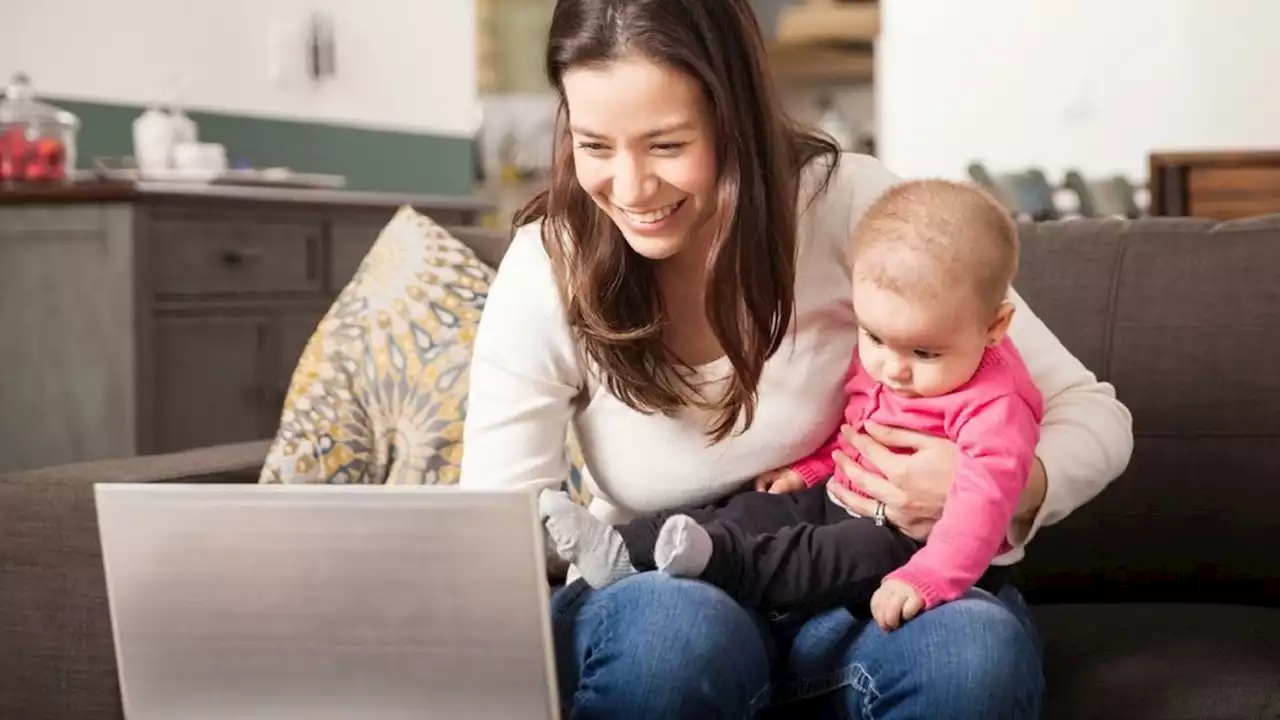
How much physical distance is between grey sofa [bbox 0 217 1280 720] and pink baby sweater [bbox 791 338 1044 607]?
296mm

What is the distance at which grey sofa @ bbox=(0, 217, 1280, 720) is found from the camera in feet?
5.14

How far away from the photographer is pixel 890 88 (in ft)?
14.7

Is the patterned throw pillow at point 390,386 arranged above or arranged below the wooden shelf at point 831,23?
below

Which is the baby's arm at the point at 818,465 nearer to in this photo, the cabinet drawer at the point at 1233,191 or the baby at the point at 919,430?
the baby at the point at 919,430

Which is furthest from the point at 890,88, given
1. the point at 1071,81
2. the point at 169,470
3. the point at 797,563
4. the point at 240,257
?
the point at 797,563

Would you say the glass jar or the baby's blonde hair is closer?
A: the baby's blonde hair

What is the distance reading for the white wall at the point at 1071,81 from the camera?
4.07 metres

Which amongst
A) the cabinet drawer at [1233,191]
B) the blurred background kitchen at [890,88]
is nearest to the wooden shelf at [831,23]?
the blurred background kitchen at [890,88]

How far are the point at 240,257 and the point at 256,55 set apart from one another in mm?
931

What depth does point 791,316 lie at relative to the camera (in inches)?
58.1

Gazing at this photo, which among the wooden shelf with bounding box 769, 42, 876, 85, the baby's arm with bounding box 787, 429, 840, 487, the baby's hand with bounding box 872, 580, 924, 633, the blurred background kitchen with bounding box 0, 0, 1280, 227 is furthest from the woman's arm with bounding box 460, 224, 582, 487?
the wooden shelf with bounding box 769, 42, 876, 85

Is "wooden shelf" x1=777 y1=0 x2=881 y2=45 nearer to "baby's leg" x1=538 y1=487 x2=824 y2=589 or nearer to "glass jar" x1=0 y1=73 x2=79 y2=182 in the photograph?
"glass jar" x1=0 y1=73 x2=79 y2=182

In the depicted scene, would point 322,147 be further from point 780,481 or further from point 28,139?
point 780,481

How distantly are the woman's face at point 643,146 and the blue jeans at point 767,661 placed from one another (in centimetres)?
30
